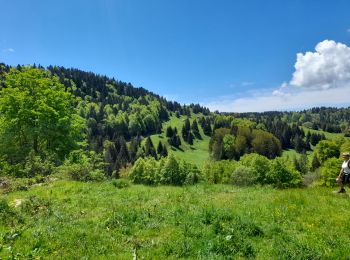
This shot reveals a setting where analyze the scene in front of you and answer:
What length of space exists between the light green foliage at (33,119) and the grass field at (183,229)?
82.2 feet

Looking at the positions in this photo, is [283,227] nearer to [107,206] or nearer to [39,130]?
[107,206]

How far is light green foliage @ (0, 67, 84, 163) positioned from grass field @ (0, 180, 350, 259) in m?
25.1

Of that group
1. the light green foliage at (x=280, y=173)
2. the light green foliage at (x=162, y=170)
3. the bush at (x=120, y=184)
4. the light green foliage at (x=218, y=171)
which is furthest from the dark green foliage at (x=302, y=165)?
the bush at (x=120, y=184)

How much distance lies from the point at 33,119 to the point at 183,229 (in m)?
34.4

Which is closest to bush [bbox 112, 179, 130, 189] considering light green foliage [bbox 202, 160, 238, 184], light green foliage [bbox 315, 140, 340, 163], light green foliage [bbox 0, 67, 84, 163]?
light green foliage [bbox 0, 67, 84, 163]

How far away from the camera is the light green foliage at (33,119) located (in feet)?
133

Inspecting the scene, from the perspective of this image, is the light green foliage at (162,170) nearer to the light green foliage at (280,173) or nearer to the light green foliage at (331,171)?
the light green foliage at (280,173)

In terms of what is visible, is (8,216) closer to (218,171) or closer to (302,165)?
(218,171)

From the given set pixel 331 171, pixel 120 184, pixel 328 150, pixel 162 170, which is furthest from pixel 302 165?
pixel 120 184

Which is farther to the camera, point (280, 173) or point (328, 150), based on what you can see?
point (328, 150)

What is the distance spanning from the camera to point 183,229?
38.4 feet

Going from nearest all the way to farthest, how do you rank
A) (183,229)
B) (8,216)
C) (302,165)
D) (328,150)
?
1. (183,229)
2. (8,216)
3. (328,150)
4. (302,165)

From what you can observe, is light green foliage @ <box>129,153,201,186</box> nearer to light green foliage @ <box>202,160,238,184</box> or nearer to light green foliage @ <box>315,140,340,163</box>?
light green foliage @ <box>202,160,238,184</box>

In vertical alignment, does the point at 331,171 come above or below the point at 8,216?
below
